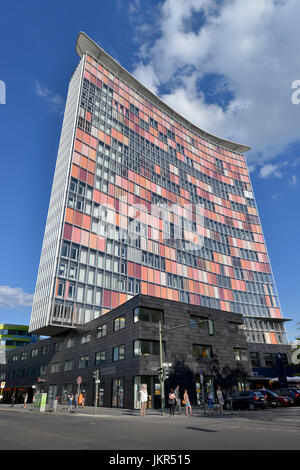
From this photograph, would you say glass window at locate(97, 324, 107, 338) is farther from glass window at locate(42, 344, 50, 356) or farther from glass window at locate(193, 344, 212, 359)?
glass window at locate(42, 344, 50, 356)

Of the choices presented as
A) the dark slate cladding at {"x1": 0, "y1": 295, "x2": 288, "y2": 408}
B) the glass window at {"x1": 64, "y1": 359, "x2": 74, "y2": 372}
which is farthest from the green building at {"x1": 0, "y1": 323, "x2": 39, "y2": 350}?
the glass window at {"x1": 64, "y1": 359, "x2": 74, "y2": 372}

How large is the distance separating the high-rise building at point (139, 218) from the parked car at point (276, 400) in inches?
1029

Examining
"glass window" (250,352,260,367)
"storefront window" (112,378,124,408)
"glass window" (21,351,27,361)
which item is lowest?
"storefront window" (112,378,124,408)

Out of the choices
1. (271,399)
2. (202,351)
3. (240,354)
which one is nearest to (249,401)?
(271,399)

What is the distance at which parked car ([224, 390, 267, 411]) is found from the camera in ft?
76.8

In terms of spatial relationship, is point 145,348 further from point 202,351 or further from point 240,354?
point 240,354

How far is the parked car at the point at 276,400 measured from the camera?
1008 inches

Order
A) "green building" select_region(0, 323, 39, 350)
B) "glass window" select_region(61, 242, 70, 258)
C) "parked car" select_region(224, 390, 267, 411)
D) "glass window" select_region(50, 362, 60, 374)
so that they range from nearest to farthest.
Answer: "parked car" select_region(224, 390, 267, 411), "glass window" select_region(61, 242, 70, 258), "glass window" select_region(50, 362, 60, 374), "green building" select_region(0, 323, 39, 350)

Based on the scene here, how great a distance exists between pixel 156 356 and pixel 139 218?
101ft

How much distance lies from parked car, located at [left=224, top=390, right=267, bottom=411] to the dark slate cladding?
25.6 feet

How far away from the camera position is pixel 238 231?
78312 mm

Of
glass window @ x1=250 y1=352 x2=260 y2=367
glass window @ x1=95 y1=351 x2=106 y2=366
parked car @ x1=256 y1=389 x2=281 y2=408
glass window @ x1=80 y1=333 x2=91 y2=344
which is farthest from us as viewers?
glass window @ x1=250 y1=352 x2=260 y2=367
